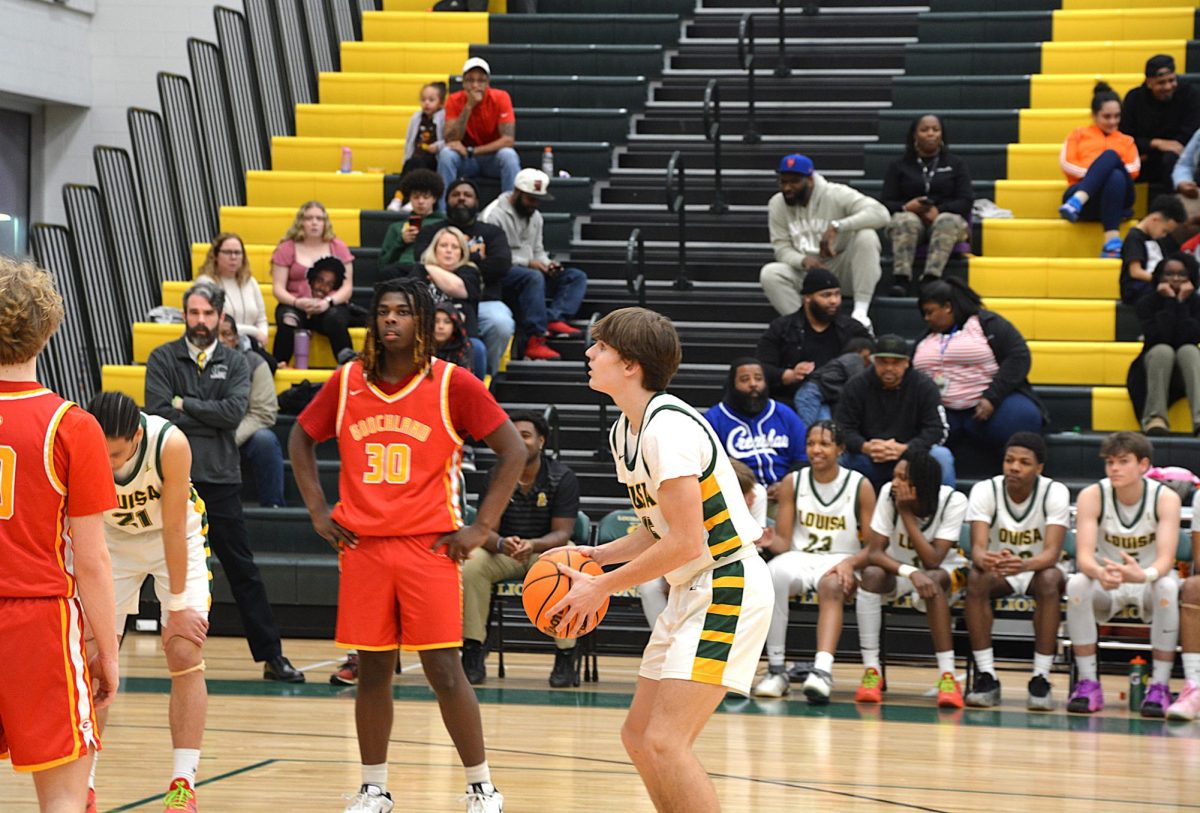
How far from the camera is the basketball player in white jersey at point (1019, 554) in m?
8.19

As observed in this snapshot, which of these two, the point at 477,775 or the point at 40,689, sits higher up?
the point at 40,689

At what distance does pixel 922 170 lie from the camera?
36.9 feet

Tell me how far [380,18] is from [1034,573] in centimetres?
851

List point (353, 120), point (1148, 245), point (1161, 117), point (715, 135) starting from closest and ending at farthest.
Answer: point (1148, 245), point (1161, 117), point (715, 135), point (353, 120)

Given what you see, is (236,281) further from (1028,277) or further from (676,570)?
(676,570)

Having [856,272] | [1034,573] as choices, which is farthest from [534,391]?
[1034,573]

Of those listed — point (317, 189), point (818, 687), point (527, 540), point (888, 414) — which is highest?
point (317, 189)

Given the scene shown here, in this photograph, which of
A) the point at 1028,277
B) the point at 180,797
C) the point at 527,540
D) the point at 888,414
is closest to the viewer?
the point at 180,797

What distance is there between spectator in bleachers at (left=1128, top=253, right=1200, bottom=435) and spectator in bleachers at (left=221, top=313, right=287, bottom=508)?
522cm

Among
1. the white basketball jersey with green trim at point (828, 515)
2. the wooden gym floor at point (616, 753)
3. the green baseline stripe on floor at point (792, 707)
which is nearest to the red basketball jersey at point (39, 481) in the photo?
the wooden gym floor at point (616, 753)

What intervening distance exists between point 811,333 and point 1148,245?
237cm

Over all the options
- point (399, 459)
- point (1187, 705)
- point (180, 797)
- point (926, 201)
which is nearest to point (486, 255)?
point (926, 201)

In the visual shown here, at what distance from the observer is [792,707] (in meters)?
8.02

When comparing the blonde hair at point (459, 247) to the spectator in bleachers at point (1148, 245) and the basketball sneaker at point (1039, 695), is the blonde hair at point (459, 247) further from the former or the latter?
the basketball sneaker at point (1039, 695)
